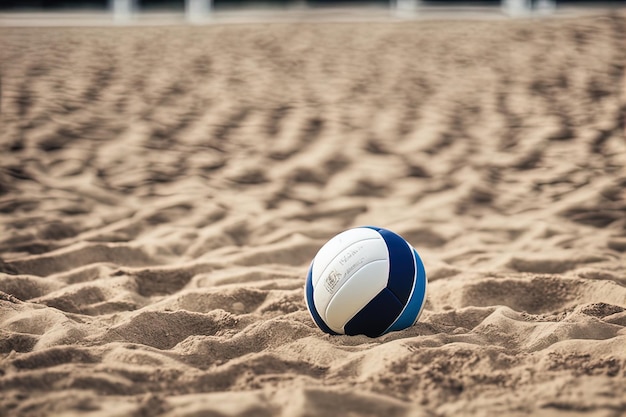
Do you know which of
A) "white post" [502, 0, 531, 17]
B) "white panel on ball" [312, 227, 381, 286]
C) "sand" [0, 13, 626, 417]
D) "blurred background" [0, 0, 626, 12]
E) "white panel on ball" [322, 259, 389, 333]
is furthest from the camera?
"blurred background" [0, 0, 626, 12]

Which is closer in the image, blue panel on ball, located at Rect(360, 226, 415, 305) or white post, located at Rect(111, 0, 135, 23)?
blue panel on ball, located at Rect(360, 226, 415, 305)

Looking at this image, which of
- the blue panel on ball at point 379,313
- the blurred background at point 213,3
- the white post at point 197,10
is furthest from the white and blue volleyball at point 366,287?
the blurred background at point 213,3

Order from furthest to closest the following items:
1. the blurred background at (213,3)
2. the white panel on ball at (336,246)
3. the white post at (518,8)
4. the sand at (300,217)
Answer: the blurred background at (213,3) → the white post at (518,8) → the white panel on ball at (336,246) → the sand at (300,217)

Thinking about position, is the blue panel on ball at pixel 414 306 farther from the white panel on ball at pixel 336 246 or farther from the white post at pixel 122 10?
the white post at pixel 122 10

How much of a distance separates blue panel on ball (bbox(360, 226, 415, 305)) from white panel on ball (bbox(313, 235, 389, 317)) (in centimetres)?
3

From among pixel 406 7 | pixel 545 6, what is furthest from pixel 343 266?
pixel 545 6

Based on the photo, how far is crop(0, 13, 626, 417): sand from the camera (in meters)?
2.32

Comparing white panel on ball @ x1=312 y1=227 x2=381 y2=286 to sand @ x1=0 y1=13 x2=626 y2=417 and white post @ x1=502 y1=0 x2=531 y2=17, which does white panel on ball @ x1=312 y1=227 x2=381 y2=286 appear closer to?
sand @ x1=0 y1=13 x2=626 y2=417

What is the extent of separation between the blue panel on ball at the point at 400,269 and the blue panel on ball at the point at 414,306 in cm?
3

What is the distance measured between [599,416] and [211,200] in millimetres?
3511

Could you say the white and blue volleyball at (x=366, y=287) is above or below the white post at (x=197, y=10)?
below

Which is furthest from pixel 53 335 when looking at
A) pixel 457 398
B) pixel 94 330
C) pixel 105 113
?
pixel 105 113

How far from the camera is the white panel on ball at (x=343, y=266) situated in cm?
275

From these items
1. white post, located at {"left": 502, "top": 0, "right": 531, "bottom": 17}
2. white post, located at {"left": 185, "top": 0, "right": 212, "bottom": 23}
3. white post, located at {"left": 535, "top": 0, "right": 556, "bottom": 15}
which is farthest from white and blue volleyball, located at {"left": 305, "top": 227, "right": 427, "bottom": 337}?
white post, located at {"left": 535, "top": 0, "right": 556, "bottom": 15}
